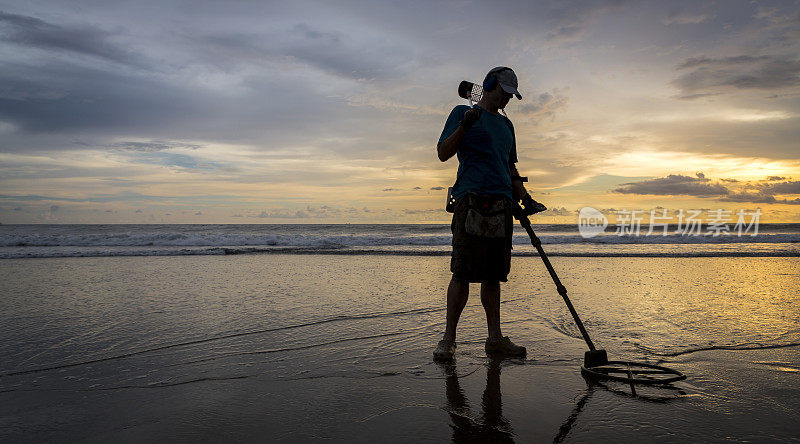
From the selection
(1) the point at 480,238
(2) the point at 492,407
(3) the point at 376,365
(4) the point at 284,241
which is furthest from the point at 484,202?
(4) the point at 284,241

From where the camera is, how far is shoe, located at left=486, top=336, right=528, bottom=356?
11.0ft

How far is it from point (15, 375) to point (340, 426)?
2352 mm

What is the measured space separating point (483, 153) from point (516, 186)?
0.48 metres

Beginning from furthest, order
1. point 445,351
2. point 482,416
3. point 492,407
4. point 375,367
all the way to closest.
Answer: point 445,351
point 375,367
point 492,407
point 482,416

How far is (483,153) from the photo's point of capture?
3443 millimetres

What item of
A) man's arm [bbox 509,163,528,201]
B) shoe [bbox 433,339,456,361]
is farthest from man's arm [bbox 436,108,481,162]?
shoe [bbox 433,339,456,361]

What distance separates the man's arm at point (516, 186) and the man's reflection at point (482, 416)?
1.50 metres

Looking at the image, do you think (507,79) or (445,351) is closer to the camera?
(445,351)

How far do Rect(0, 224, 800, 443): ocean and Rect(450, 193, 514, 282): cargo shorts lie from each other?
63 cm

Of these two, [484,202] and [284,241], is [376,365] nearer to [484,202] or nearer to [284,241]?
[484,202]

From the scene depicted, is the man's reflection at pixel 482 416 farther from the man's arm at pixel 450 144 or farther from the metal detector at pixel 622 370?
the man's arm at pixel 450 144

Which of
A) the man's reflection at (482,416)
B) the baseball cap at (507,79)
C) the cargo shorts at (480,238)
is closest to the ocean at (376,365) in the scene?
the man's reflection at (482,416)

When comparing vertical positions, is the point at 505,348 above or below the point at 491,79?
below

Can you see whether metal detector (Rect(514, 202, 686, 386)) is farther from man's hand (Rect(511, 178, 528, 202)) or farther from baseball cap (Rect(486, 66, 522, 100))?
baseball cap (Rect(486, 66, 522, 100))
